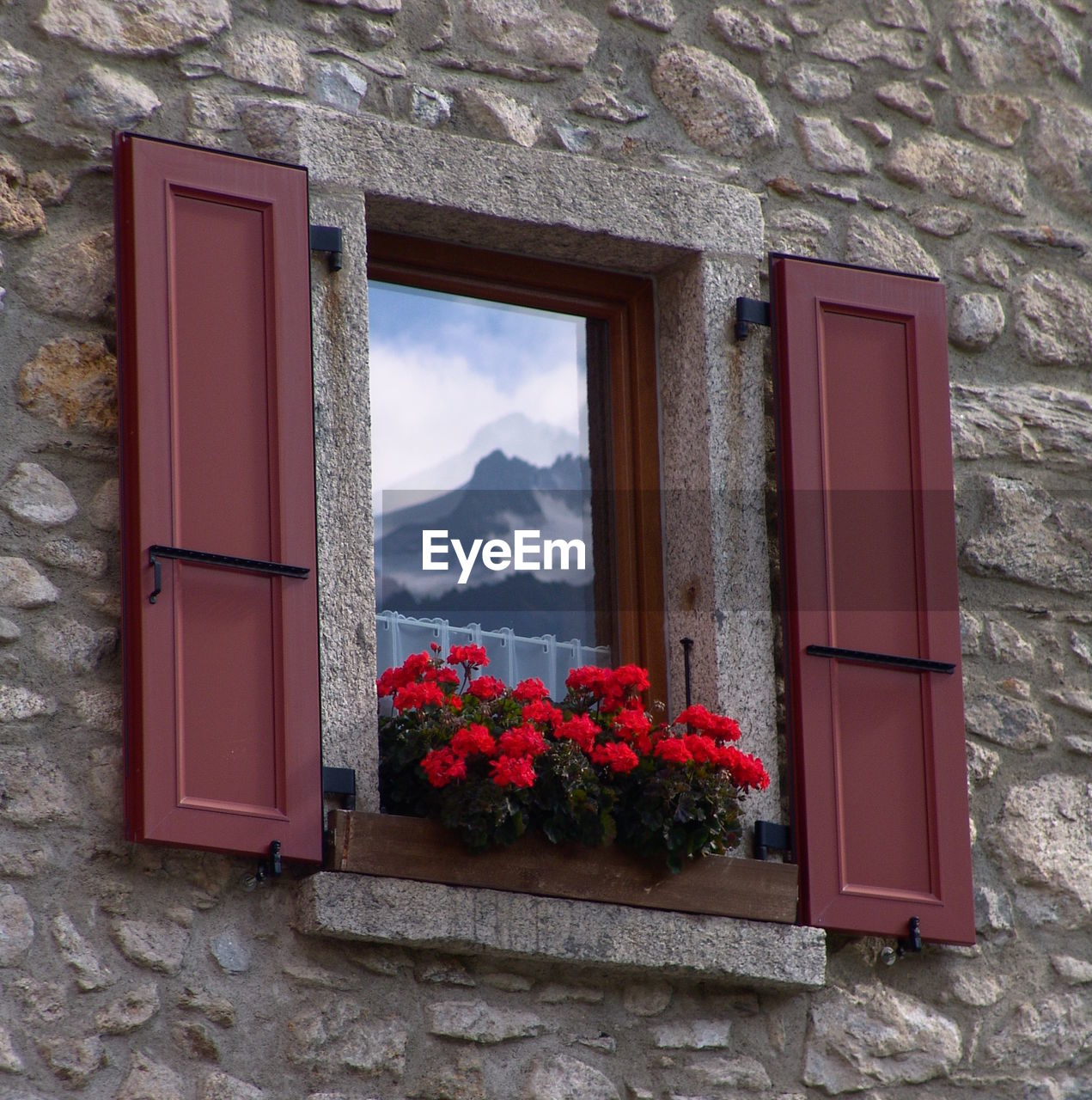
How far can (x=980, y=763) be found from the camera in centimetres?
484

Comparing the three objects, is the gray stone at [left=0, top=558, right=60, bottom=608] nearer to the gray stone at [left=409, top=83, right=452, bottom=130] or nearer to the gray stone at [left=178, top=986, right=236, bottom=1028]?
the gray stone at [left=178, top=986, right=236, bottom=1028]

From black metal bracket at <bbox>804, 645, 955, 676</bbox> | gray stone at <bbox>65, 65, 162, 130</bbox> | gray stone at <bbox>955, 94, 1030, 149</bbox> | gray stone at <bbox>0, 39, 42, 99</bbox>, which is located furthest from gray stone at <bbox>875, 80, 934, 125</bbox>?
gray stone at <bbox>0, 39, 42, 99</bbox>

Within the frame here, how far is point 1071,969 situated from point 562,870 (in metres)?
1.36

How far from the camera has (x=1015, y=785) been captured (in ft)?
16.0

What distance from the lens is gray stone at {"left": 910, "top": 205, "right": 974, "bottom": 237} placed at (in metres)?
5.17

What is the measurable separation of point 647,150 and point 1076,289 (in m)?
1.25

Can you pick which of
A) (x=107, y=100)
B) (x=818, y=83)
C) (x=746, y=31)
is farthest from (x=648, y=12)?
(x=107, y=100)

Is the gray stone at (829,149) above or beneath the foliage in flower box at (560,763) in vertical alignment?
above

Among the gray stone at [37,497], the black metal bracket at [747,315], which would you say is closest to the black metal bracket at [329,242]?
the gray stone at [37,497]

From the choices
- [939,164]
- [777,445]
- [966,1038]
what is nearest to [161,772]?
[777,445]

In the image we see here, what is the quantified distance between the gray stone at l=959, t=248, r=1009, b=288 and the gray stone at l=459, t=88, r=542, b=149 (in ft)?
3.95

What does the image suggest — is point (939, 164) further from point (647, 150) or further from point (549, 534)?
point (549, 534)

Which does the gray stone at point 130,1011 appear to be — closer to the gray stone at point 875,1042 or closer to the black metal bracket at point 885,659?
the gray stone at point 875,1042

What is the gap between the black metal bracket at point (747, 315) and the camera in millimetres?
4793
